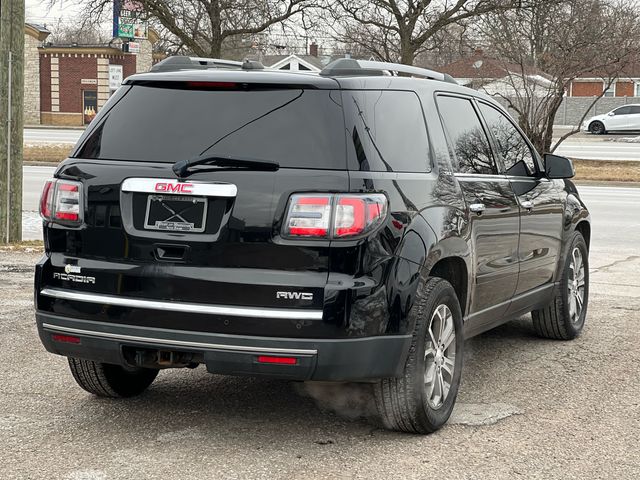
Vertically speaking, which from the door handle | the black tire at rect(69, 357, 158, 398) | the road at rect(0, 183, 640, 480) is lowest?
the road at rect(0, 183, 640, 480)

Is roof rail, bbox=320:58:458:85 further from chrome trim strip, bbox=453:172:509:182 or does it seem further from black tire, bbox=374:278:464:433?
black tire, bbox=374:278:464:433

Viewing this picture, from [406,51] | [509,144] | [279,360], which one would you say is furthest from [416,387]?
[406,51]

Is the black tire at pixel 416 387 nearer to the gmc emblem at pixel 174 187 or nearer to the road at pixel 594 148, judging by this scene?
the gmc emblem at pixel 174 187

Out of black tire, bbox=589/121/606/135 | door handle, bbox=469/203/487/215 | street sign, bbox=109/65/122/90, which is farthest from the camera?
street sign, bbox=109/65/122/90

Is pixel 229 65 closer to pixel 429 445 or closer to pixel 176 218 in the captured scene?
pixel 176 218

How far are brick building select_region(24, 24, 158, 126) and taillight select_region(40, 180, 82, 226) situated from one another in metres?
60.4

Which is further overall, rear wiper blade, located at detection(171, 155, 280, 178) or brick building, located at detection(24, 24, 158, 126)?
brick building, located at detection(24, 24, 158, 126)

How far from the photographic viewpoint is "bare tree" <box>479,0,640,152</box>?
27438mm

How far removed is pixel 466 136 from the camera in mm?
5707

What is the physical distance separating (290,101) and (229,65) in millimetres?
1080

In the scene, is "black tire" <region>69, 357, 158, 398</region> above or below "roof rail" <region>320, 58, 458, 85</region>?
below

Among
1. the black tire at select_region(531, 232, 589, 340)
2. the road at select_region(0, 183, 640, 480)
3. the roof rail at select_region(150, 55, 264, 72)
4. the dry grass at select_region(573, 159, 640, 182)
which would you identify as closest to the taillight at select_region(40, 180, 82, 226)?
the roof rail at select_region(150, 55, 264, 72)

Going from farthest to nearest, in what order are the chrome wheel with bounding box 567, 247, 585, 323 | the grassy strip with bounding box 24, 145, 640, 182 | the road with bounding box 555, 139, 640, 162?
the road with bounding box 555, 139, 640, 162 → the grassy strip with bounding box 24, 145, 640, 182 → the chrome wheel with bounding box 567, 247, 585, 323

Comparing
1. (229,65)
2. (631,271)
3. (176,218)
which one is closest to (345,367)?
(176,218)
